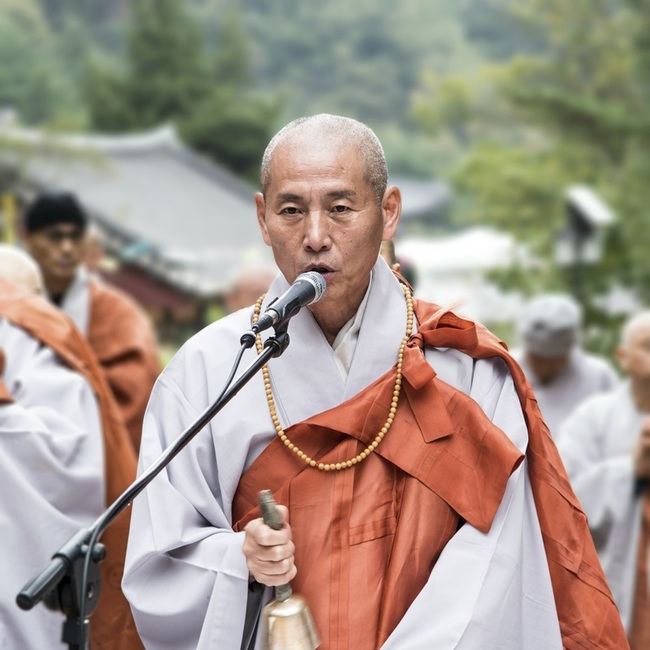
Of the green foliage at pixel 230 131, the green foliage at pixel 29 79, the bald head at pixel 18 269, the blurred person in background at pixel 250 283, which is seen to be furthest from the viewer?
the green foliage at pixel 29 79

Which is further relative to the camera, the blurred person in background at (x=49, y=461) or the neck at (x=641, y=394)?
the neck at (x=641, y=394)

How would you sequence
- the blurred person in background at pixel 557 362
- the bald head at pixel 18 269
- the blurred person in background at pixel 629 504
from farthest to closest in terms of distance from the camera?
the blurred person in background at pixel 557 362 → the blurred person in background at pixel 629 504 → the bald head at pixel 18 269

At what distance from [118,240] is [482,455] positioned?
22957 mm

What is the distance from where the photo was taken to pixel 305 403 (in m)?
2.74

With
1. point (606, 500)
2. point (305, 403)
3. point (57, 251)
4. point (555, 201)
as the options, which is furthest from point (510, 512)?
point (555, 201)

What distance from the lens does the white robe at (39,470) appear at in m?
3.85

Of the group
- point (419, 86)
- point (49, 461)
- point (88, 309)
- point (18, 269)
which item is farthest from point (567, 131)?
point (419, 86)

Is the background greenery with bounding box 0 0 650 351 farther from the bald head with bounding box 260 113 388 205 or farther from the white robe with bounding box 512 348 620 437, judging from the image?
the bald head with bounding box 260 113 388 205

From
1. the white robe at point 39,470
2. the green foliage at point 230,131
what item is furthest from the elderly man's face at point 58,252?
the green foliage at point 230,131

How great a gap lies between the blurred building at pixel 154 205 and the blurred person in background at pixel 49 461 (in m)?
13.3

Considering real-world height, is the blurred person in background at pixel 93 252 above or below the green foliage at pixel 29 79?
below

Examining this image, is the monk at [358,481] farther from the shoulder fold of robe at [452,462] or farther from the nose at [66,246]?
the nose at [66,246]

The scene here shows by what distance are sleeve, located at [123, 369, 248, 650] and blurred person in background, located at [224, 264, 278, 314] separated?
3.69m

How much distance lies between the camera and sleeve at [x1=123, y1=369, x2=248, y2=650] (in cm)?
262
